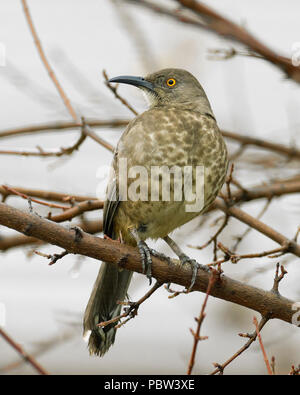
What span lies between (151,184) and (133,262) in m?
0.66

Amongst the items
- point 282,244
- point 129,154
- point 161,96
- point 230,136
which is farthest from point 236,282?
point 161,96

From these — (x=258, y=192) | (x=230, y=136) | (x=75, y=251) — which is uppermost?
(x=230, y=136)

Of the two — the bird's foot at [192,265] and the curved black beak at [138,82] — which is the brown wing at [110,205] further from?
the curved black beak at [138,82]

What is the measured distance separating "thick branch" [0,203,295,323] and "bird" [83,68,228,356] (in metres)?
0.21

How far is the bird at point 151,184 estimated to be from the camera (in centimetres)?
388

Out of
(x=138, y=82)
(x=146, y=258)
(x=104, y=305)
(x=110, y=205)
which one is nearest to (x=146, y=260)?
(x=146, y=258)

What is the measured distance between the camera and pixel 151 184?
12.6 ft

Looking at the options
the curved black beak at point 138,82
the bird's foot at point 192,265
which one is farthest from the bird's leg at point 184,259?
the curved black beak at point 138,82

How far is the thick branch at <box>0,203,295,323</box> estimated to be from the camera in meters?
2.98

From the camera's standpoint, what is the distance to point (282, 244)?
3570 millimetres

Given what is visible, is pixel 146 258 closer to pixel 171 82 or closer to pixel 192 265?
pixel 192 265

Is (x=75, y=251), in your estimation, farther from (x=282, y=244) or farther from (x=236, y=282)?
(x=282, y=244)
